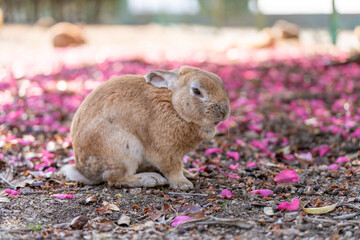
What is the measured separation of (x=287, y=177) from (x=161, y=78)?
1690 millimetres

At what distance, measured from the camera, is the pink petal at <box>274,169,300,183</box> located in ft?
15.7

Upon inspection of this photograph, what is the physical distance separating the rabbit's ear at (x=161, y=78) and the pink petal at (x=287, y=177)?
4.90ft

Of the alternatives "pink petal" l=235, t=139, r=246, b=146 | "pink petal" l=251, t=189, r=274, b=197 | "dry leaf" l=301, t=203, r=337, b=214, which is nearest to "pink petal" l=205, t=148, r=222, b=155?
"pink petal" l=235, t=139, r=246, b=146

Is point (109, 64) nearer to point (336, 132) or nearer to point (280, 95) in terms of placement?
point (280, 95)

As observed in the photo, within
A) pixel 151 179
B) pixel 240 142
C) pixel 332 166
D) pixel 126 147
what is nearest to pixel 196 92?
pixel 126 147

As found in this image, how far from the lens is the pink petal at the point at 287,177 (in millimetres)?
4777

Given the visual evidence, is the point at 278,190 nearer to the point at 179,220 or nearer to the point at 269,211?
the point at 269,211

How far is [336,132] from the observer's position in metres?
6.79

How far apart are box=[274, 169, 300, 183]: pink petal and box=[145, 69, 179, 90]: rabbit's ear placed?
58.8 inches

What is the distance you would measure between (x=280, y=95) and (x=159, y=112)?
16.8 ft

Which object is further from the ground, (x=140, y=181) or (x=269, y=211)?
(x=140, y=181)

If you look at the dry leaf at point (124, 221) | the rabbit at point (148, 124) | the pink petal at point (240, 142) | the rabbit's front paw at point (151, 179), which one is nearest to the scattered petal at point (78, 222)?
the dry leaf at point (124, 221)

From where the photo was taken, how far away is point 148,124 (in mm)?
4516

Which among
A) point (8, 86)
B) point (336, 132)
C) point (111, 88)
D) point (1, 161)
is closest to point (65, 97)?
point (8, 86)
